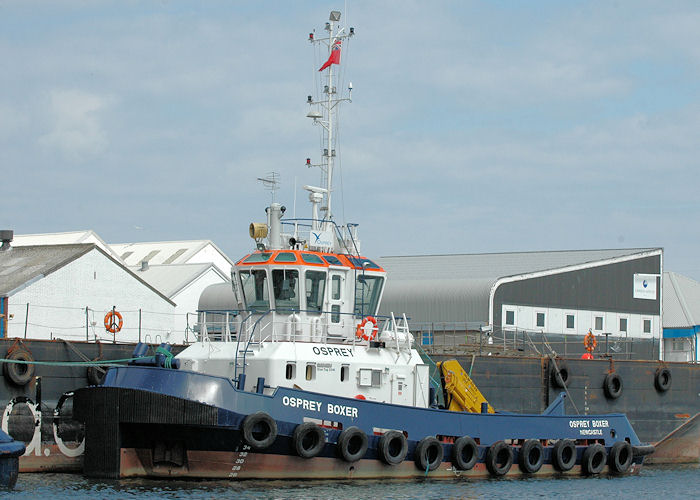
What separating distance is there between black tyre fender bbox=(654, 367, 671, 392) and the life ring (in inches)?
508

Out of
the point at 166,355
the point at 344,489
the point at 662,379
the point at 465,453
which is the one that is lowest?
the point at 344,489

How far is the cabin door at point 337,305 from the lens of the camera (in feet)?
61.9

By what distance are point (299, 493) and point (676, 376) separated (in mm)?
14623

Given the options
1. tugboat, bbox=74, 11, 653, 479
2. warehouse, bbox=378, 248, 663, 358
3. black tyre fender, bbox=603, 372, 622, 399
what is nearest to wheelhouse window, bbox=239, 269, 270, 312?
tugboat, bbox=74, 11, 653, 479

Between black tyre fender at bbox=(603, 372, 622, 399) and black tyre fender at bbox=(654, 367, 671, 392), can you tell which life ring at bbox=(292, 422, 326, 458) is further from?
black tyre fender at bbox=(654, 367, 671, 392)

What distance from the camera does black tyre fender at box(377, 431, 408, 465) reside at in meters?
17.6

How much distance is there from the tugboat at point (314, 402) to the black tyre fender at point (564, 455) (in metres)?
0.03

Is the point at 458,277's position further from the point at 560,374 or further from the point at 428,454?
the point at 428,454

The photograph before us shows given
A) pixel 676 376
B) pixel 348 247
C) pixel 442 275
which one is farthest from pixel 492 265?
pixel 348 247

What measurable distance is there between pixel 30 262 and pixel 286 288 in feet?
58.6

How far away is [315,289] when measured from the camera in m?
18.7

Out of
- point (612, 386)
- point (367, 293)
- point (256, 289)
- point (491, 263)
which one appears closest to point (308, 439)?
point (256, 289)

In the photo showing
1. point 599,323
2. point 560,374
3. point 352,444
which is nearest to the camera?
point 352,444

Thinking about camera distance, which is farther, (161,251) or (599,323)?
(161,251)
